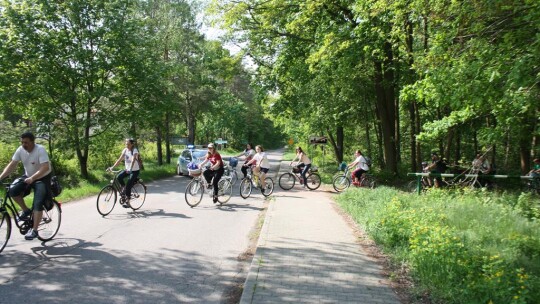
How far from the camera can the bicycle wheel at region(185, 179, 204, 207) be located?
11406mm

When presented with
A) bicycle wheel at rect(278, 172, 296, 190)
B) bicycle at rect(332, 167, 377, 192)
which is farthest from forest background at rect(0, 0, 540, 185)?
bicycle wheel at rect(278, 172, 296, 190)

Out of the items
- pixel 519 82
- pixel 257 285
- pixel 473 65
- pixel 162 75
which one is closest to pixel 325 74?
pixel 162 75

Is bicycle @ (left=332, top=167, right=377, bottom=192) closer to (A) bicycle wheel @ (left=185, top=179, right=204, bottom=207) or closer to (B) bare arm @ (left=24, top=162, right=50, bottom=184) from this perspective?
(A) bicycle wheel @ (left=185, top=179, right=204, bottom=207)

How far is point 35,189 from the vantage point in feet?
21.4

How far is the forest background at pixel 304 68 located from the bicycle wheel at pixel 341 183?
142 inches

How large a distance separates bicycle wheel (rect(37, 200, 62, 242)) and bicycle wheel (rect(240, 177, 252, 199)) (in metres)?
6.82

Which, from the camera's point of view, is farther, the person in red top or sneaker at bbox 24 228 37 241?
the person in red top

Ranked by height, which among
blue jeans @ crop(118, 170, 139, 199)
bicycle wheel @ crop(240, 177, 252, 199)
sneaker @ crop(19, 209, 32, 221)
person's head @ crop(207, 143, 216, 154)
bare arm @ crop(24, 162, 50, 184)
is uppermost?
person's head @ crop(207, 143, 216, 154)

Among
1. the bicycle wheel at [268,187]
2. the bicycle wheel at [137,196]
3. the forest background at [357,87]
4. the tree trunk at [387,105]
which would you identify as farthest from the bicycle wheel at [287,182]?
the bicycle wheel at [137,196]

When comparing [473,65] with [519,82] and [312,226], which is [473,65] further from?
[312,226]

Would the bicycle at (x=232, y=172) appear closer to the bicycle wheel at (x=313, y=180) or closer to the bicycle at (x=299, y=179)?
the bicycle at (x=299, y=179)

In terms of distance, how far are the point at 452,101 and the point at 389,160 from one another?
10453 mm

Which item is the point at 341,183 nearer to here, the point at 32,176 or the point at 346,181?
the point at 346,181

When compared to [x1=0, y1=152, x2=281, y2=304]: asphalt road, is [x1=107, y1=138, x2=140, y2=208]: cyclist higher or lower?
higher
